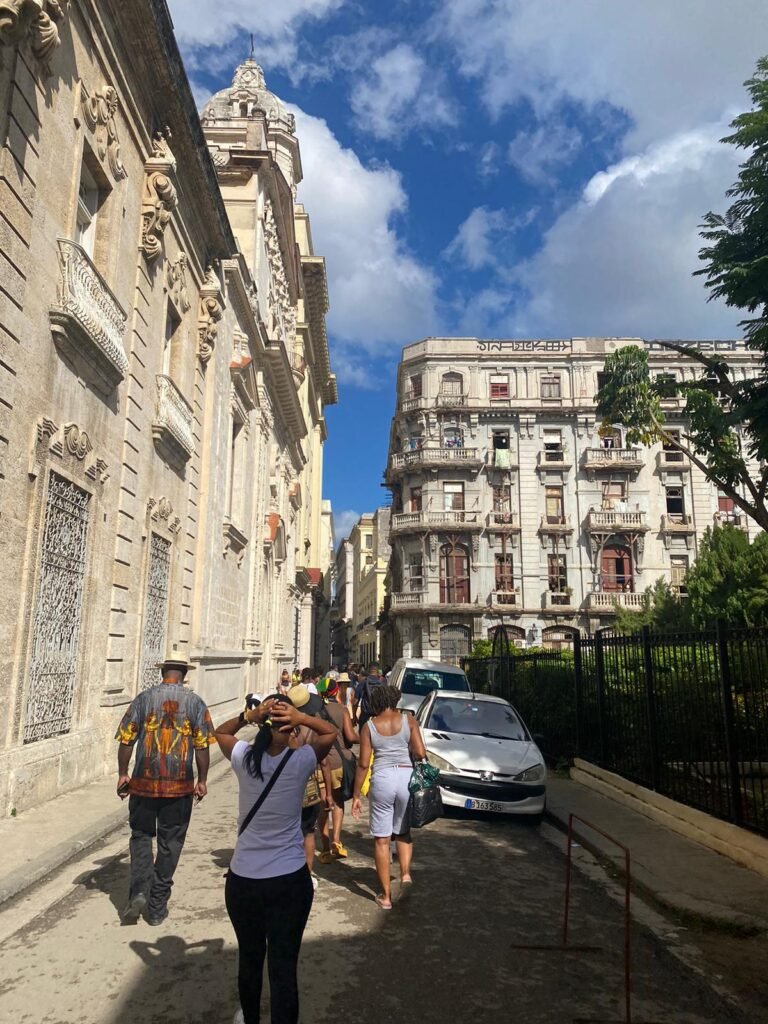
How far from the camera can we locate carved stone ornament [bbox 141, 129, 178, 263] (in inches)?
493

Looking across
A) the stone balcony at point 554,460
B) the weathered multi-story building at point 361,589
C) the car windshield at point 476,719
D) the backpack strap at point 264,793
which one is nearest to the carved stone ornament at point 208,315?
the car windshield at point 476,719

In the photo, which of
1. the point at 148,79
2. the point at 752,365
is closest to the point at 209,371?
the point at 148,79

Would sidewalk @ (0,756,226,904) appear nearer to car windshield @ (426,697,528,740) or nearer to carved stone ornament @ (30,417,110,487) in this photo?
carved stone ornament @ (30,417,110,487)

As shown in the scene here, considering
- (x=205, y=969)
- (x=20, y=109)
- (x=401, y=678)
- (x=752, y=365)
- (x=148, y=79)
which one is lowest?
(x=205, y=969)

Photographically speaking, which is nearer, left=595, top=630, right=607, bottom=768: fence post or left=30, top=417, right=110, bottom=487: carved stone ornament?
left=30, top=417, right=110, bottom=487: carved stone ornament

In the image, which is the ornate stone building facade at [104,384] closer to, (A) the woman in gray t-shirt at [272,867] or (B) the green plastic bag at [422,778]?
(B) the green plastic bag at [422,778]

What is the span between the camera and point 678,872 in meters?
6.73

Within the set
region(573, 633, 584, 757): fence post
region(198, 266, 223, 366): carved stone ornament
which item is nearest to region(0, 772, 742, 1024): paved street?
region(573, 633, 584, 757): fence post

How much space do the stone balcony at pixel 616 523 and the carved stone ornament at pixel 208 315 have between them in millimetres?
31536

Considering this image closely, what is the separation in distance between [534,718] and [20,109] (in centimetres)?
1333

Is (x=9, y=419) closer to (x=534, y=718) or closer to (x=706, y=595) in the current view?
(x=534, y=718)

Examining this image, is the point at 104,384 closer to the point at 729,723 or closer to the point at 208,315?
the point at 208,315

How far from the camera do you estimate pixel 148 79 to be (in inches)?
480

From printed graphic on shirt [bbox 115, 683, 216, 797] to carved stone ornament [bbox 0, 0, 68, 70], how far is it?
6.40 meters
